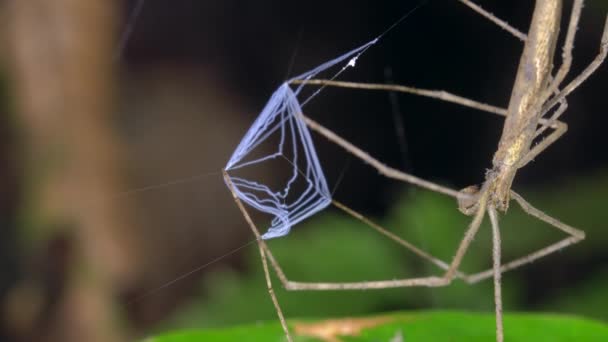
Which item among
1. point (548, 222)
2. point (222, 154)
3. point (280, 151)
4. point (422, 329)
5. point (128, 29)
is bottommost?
point (422, 329)

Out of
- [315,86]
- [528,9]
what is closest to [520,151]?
[315,86]

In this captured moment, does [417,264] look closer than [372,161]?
No

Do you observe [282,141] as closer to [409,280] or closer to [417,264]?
[409,280]

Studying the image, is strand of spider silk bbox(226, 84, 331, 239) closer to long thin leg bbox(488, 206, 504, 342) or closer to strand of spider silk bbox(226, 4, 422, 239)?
strand of spider silk bbox(226, 4, 422, 239)

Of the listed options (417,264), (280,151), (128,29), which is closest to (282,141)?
(280,151)

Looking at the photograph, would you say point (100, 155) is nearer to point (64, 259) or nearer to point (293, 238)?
point (64, 259)

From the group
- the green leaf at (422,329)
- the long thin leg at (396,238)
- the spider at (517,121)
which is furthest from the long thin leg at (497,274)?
the long thin leg at (396,238)

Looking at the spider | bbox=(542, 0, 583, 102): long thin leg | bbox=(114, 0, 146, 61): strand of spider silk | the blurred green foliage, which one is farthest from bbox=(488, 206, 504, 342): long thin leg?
bbox=(114, 0, 146, 61): strand of spider silk
